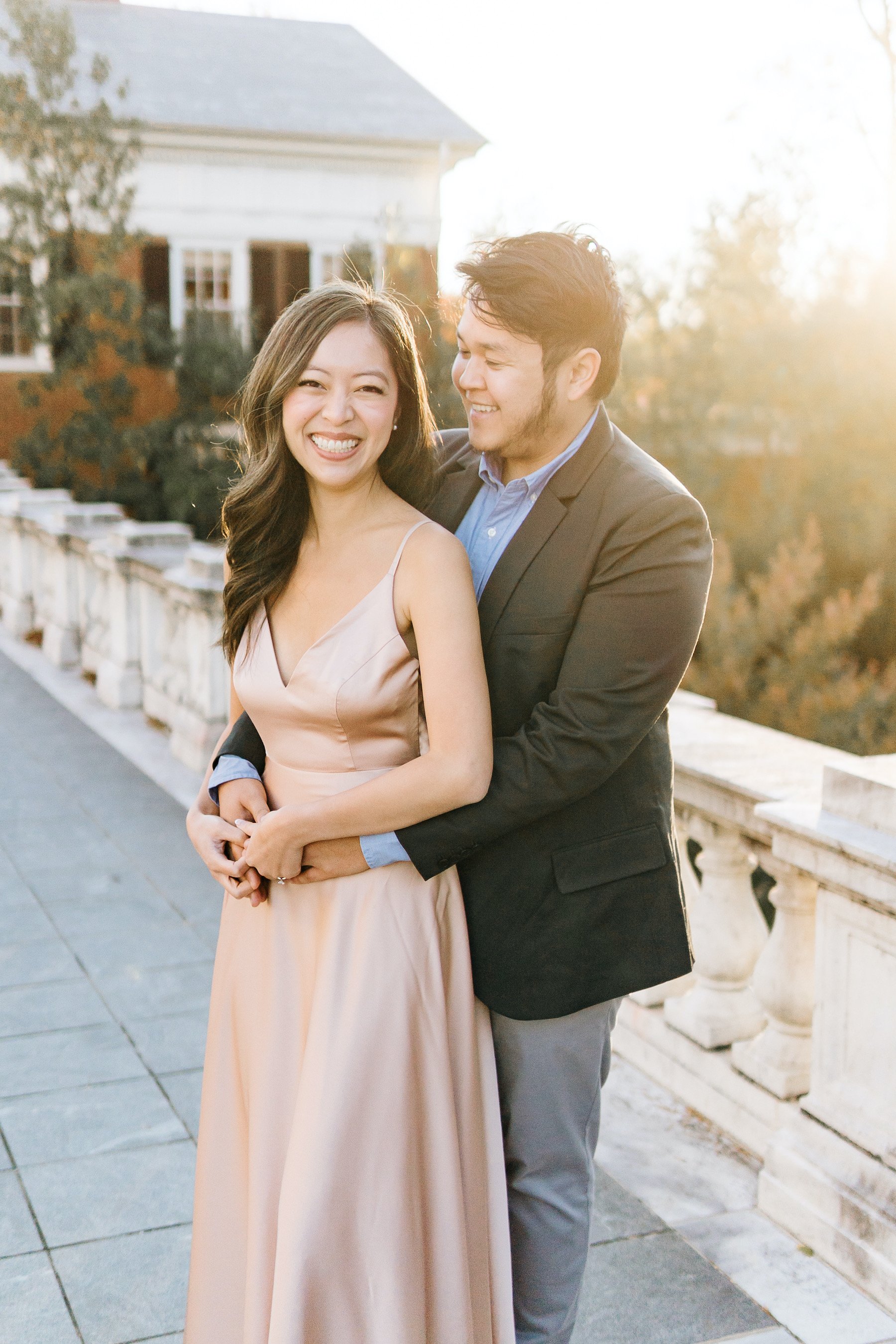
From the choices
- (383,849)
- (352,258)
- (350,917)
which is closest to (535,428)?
(383,849)

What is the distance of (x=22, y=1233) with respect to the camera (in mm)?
2883

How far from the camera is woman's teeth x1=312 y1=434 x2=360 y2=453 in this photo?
2039 mm

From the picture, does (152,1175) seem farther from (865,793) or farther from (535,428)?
(535,428)

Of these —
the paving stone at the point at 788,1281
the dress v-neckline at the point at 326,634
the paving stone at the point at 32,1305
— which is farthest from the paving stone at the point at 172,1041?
the dress v-neckline at the point at 326,634

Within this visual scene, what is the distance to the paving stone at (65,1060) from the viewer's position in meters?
3.57

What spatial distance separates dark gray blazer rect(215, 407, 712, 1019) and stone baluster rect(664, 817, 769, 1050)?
1228 millimetres

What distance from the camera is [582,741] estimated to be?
1.97 m

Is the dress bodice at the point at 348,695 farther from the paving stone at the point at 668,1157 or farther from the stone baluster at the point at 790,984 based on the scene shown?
the paving stone at the point at 668,1157

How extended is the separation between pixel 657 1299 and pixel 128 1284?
107cm

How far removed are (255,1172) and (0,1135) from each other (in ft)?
4.90

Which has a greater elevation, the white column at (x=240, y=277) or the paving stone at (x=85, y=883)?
the white column at (x=240, y=277)

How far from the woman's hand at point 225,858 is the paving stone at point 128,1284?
101 cm

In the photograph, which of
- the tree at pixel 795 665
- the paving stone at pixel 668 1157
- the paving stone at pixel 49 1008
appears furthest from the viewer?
the tree at pixel 795 665

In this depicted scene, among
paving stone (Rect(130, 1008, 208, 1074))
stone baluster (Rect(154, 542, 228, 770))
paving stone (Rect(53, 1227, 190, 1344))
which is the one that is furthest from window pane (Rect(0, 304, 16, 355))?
paving stone (Rect(53, 1227, 190, 1344))
